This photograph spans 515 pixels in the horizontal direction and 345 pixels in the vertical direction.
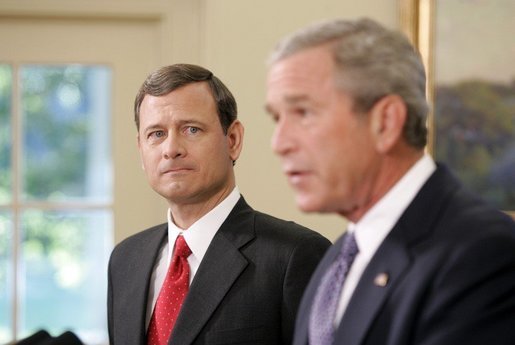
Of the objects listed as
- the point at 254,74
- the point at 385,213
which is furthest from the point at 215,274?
the point at 254,74

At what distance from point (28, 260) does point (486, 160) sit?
75.5 inches

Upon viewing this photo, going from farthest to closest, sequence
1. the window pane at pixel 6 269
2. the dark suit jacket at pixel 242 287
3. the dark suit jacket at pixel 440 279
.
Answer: the window pane at pixel 6 269, the dark suit jacket at pixel 242 287, the dark suit jacket at pixel 440 279

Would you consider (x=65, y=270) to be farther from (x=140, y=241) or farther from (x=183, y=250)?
(x=183, y=250)

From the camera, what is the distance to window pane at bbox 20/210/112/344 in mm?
3824

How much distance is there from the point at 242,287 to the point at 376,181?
740 millimetres

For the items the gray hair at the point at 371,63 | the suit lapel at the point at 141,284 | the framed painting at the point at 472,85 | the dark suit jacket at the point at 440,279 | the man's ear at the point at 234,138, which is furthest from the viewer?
the framed painting at the point at 472,85

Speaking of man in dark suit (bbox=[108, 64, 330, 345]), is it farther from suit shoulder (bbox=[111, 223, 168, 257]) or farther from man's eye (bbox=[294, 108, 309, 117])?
man's eye (bbox=[294, 108, 309, 117])

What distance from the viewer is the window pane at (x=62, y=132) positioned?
12.6 ft

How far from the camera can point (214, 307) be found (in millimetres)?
2064

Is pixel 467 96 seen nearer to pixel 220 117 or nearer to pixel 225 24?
pixel 225 24

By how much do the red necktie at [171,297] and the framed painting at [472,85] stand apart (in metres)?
1.60

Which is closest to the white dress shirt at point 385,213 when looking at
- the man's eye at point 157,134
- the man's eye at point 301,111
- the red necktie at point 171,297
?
the man's eye at point 301,111

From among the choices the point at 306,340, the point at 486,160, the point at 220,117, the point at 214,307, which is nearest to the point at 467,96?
the point at 486,160

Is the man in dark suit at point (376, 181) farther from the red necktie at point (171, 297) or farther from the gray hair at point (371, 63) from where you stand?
the red necktie at point (171, 297)
